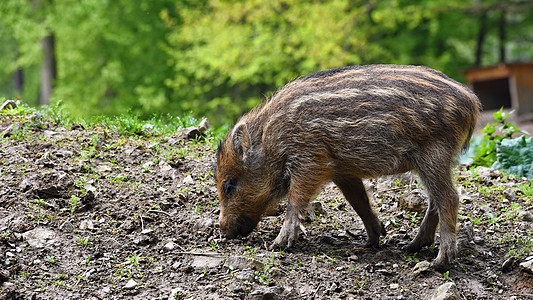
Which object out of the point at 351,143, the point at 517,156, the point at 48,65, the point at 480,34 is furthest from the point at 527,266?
the point at 480,34

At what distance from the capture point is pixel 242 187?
5270 millimetres

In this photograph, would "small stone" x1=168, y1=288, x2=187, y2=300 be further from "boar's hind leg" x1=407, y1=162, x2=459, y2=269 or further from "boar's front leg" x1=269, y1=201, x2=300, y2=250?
"boar's hind leg" x1=407, y1=162, x2=459, y2=269

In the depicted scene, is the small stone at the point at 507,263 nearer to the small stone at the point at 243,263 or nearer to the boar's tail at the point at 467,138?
the boar's tail at the point at 467,138

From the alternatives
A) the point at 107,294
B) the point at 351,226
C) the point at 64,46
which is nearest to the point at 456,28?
the point at 64,46

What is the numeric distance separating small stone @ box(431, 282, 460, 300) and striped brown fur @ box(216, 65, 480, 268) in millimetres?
414

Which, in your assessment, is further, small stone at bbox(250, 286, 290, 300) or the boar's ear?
the boar's ear

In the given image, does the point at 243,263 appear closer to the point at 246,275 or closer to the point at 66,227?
the point at 246,275

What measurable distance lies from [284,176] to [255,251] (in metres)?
0.72

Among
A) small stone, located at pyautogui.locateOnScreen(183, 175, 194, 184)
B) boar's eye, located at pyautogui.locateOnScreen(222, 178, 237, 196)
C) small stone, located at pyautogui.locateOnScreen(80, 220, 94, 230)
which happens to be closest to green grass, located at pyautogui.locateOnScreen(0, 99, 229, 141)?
small stone, located at pyautogui.locateOnScreen(183, 175, 194, 184)

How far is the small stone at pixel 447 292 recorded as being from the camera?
4146 millimetres

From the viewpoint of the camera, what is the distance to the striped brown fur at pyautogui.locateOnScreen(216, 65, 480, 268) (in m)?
4.69

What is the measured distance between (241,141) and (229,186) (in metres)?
0.42

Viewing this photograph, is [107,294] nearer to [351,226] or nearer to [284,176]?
[284,176]

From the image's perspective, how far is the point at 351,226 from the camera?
5.68 meters
